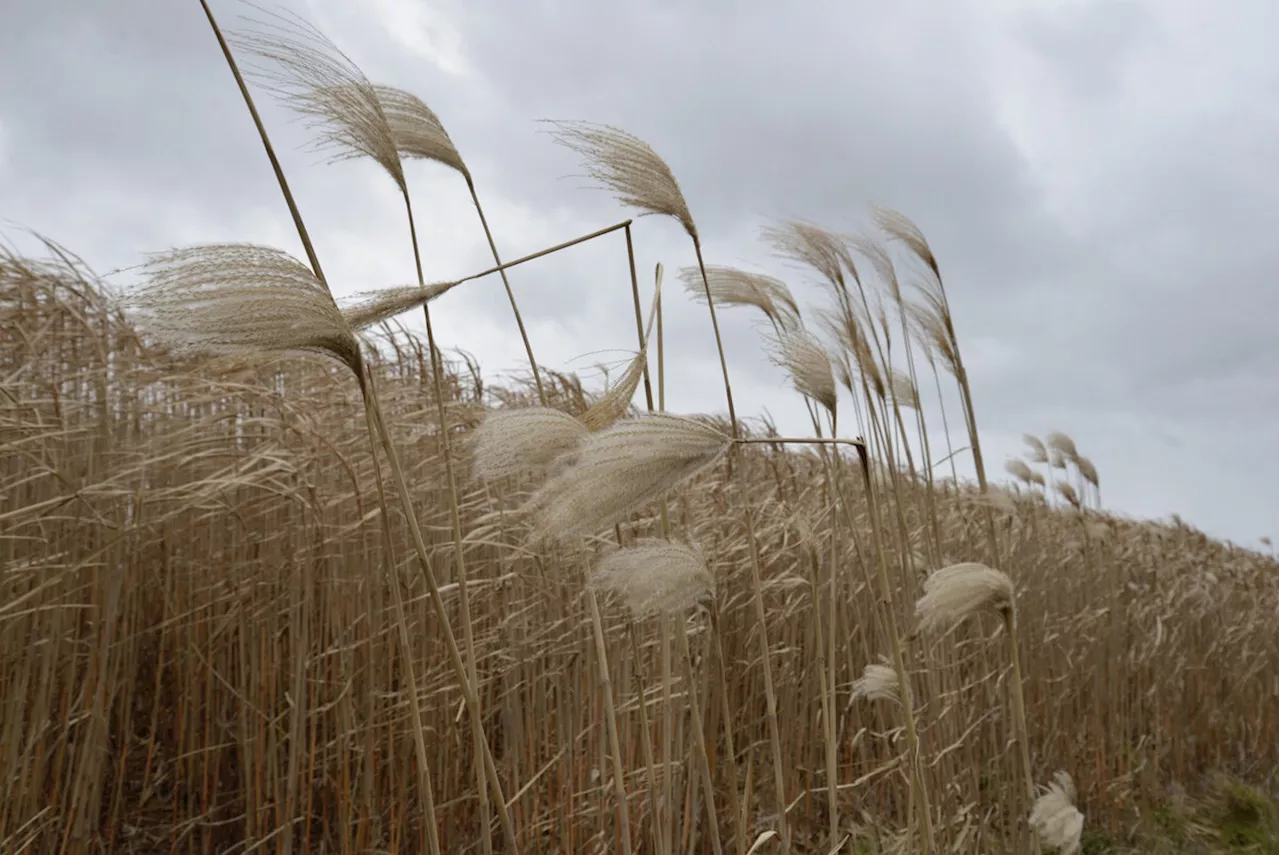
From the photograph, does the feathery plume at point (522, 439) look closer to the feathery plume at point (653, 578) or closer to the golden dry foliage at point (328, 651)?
the feathery plume at point (653, 578)

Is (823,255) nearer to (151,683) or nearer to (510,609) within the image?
(510,609)

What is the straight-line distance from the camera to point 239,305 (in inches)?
35.7

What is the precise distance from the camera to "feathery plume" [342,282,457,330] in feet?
3.31

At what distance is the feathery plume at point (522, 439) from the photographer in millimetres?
1127

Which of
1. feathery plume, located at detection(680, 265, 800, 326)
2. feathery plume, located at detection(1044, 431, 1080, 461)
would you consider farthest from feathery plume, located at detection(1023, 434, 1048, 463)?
feathery plume, located at detection(680, 265, 800, 326)

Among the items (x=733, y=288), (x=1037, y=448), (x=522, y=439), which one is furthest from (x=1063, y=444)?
(x=522, y=439)

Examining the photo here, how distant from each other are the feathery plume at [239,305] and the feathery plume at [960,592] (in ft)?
3.03

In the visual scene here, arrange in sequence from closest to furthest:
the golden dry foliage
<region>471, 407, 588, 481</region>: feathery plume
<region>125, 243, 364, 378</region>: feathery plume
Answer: <region>125, 243, 364, 378</region>: feathery plume → <region>471, 407, 588, 481</region>: feathery plume → the golden dry foliage

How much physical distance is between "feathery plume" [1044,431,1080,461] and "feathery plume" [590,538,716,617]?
340 centimetres

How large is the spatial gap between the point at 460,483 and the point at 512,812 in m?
1.07

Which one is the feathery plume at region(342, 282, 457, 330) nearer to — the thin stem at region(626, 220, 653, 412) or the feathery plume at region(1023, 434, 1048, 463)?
the thin stem at region(626, 220, 653, 412)

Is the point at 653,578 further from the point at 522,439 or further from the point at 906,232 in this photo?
the point at 906,232

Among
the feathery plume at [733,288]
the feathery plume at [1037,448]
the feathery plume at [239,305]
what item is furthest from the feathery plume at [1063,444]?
the feathery plume at [239,305]

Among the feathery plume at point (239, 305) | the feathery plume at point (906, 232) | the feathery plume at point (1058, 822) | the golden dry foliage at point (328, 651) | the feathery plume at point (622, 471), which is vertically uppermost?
the feathery plume at point (906, 232)
